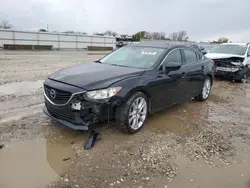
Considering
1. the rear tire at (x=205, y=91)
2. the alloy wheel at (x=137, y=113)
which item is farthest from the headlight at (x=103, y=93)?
the rear tire at (x=205, y=91)

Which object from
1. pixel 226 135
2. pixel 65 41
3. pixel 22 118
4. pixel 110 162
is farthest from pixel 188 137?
pixel 65 41

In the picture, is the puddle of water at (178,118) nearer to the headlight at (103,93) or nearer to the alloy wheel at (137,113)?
the alloy wheel at (137,113)

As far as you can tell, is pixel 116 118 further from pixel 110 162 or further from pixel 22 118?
pixel 22 118

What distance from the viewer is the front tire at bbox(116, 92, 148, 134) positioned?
3795 millimetres

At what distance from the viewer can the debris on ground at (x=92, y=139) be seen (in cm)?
357

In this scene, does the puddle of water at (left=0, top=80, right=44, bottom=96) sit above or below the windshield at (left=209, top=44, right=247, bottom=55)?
below

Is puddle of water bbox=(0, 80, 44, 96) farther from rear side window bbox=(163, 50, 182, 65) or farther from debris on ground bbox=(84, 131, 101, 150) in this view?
rear side window bbox=(163, 50, 182, 65)

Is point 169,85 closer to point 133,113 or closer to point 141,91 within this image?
point 141,91

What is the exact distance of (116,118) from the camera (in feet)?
12.6

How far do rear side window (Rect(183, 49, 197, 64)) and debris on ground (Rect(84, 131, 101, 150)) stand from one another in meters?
2.99

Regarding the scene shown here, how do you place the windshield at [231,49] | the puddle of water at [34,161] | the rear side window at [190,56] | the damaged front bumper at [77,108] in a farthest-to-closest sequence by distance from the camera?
1. the windshield at [231,49]
2. the rear side window at [190,56]
3. the damaged front bumper at [77,108]
4. the puddle of water at [34,161]

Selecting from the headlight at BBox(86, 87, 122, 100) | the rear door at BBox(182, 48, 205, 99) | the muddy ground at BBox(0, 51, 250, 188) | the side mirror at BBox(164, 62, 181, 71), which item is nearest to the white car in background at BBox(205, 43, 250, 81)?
the rear door at BBox(182, 48, 205, 99)

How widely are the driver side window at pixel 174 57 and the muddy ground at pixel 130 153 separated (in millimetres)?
1260

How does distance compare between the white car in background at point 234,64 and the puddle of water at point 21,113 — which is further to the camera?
the white car in background at point 234,64
